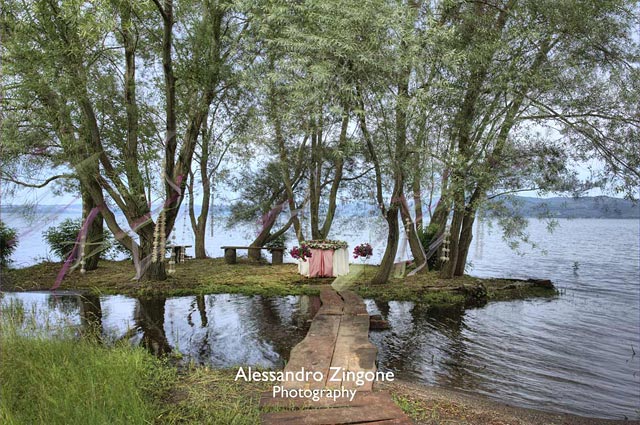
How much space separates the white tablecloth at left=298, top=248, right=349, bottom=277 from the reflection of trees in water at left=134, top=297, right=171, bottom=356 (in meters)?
4.12

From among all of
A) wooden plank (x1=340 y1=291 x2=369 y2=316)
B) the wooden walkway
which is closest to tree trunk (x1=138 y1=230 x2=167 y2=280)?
wooden plank (x1=340 y1=291 x2=369 y2=316)

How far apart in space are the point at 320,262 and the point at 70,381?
909 centimetres

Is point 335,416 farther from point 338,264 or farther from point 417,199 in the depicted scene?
point 417,199

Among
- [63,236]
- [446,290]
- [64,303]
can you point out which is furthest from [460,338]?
[63,236]

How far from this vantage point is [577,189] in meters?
11.7

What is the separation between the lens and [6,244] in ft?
47.8

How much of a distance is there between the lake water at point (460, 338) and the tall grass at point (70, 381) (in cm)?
88

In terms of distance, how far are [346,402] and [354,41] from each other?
5988 millimetres

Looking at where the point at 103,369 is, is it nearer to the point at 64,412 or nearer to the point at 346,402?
the point at 64,412

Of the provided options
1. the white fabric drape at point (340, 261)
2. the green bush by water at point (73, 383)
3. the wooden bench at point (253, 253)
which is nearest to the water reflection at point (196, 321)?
the green bush by water at point (73, 383)

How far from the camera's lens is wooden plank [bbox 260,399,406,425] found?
12.3 feet

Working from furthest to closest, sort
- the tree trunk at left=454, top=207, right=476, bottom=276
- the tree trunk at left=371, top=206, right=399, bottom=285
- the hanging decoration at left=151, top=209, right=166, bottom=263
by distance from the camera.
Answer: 1. the tree trunk at left=454, top=207, right=476, bottom=276
2. the tree trunk at left=371, top=206, right=399, bottom=285
3. the hanging decoration at left=151, top=209, right=166, bottom=263

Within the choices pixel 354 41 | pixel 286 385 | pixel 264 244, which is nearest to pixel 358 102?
pixel 354 41

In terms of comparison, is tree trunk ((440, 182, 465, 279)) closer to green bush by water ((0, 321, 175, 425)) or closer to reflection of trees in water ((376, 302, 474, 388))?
reflection of trees in water ((376, 302, 474, 388))
